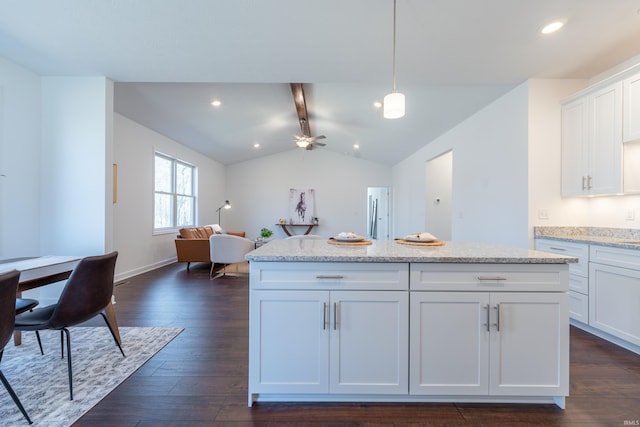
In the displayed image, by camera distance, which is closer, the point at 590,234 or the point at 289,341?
the point at 289,341

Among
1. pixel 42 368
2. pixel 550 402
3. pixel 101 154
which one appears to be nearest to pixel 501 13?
pixel 550 402

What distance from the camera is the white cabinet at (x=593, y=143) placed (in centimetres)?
257

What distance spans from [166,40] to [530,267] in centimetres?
325

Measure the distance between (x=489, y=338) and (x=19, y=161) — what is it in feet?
14.6

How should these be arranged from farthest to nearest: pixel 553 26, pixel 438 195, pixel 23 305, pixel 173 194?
pixel 173 194 < pixel 438 195 < pixel 553 26 < pixel 23 305

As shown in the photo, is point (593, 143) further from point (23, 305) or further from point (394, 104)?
point (23, 305)

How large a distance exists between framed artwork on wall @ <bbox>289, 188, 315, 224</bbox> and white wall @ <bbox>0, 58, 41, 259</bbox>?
247 inches

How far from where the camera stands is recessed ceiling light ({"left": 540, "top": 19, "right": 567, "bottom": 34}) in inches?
88.9

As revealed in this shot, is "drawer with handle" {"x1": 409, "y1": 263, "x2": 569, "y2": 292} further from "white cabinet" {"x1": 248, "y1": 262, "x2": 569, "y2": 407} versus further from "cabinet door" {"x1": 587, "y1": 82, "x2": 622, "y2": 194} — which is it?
"cabinet door" {"x1": 587, "y1": 82, "x2": 622, "y2": 194}

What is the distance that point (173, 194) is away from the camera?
634cm

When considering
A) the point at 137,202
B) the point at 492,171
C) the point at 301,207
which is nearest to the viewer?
the point at 492,171

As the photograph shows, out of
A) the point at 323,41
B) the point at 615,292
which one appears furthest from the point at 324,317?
the point at 615,292

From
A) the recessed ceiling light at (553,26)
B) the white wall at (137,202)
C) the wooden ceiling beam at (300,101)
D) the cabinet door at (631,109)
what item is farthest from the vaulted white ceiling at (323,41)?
the wooden ceiling beam at (300,101)

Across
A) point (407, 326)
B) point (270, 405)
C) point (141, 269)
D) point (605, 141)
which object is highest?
point (605, 141)
